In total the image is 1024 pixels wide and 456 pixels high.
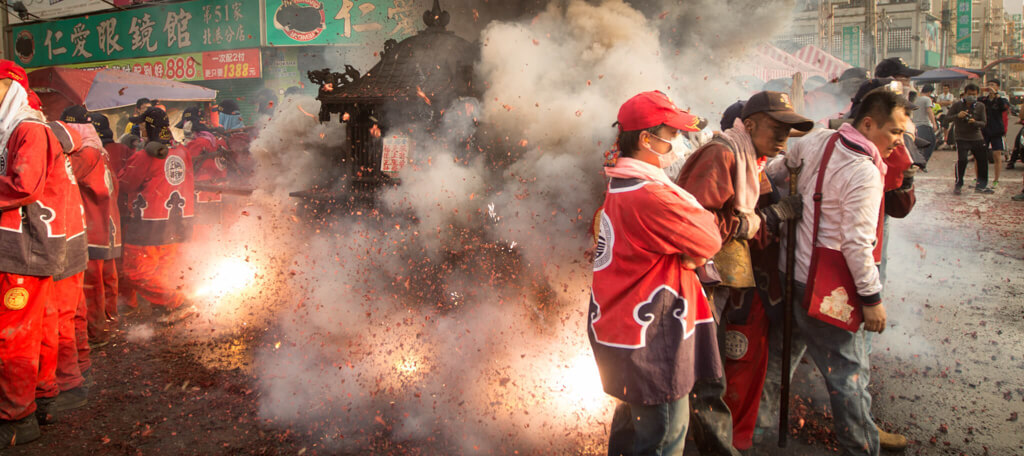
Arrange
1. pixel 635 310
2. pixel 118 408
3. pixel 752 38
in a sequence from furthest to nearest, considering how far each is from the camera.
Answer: pixel 752 38 < pixel 118 408 < pixel 635 310

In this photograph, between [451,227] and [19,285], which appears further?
[451,227]

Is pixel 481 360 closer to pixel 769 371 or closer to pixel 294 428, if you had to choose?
pixel 294 428

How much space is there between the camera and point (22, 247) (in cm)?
332

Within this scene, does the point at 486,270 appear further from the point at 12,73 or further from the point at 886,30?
the point at 886,30

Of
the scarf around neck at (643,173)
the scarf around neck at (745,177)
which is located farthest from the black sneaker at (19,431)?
the scarf around neck at (745,177)

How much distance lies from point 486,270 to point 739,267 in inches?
106

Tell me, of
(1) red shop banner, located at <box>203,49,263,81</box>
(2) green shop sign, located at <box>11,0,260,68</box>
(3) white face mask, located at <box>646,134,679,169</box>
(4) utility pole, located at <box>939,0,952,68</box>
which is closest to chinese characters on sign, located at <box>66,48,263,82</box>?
(1) red shop banner, located at <box>203,49,263,81</box>

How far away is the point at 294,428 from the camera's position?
343 centimetres

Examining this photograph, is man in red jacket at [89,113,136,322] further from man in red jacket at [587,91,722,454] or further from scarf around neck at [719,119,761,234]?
scarf around neck at [719,119,761,234]

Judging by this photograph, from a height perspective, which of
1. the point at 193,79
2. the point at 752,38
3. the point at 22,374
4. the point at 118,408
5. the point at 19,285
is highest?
the point at 193,79

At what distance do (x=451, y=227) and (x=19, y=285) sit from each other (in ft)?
10.5

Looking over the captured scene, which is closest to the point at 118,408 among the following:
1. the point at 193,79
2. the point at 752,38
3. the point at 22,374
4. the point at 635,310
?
the point at 22,374

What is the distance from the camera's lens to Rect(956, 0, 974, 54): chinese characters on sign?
141ft

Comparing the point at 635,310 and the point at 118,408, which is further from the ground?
the point at 635,310
